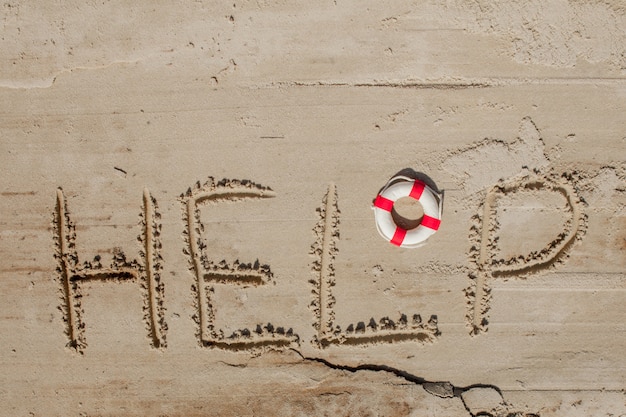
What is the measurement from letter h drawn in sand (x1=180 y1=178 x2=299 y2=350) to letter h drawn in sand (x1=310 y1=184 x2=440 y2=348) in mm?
292

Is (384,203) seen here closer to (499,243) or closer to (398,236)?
(398,236)

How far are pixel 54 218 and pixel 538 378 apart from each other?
412cm

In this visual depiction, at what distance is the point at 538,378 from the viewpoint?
335 centimetres

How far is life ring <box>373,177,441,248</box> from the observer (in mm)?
3223

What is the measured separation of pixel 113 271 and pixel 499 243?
3.13 metres

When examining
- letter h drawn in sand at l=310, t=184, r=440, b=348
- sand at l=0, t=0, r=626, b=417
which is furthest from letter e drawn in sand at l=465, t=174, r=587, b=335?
letter h drawn in sand at l=310, t=184, r=440, b=348

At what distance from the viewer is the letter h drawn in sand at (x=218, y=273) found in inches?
131

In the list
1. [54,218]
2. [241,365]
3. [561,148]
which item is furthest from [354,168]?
[54,218]

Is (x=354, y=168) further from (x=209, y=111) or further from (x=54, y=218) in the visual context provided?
(x=54, y=218)

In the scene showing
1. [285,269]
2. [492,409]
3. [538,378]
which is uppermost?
[285,269]

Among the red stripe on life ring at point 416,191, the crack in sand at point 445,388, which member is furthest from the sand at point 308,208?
the red stripe on life ring at point 416,191

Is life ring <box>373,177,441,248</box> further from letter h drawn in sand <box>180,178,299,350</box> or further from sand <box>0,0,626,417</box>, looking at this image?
letter h drawn in sand <box>180,178,299,350</box>

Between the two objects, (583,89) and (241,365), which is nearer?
(583,89)

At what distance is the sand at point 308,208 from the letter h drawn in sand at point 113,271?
0.6 inches
